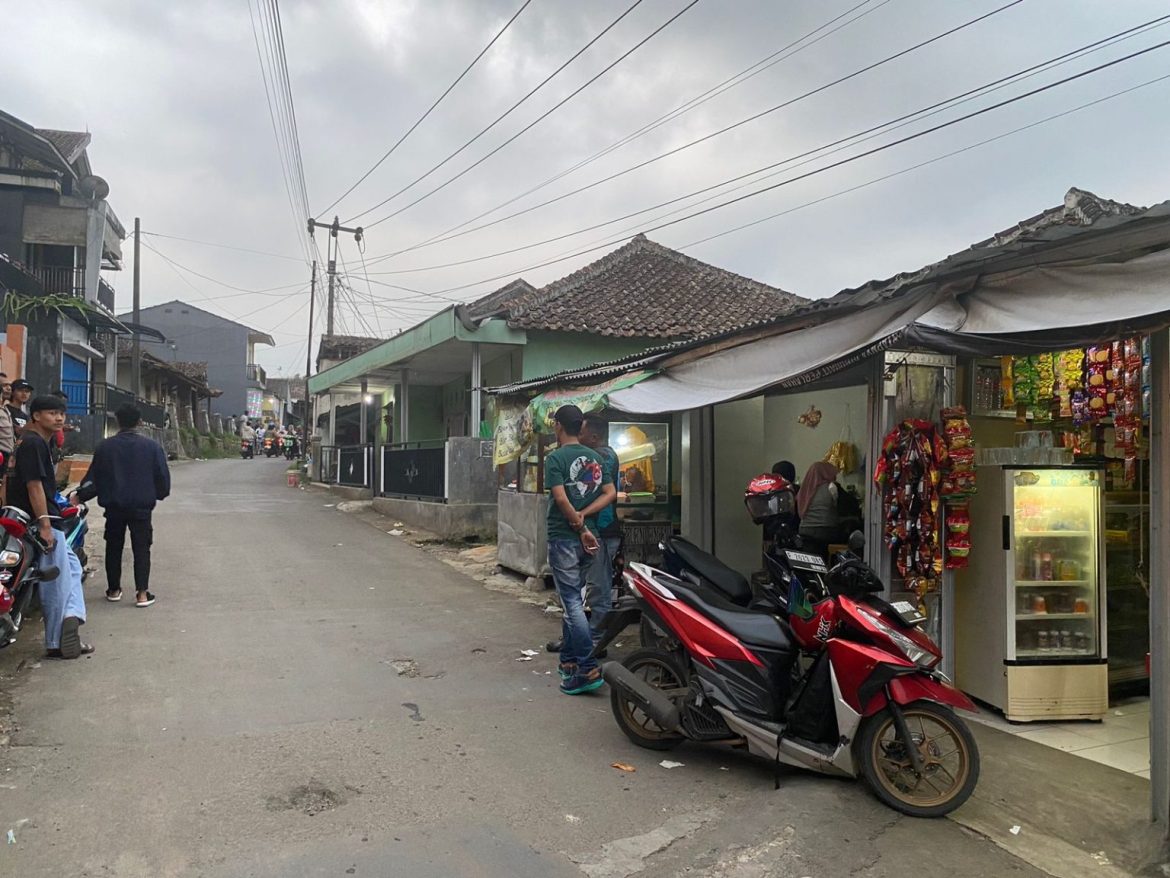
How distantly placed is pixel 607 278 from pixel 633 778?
12.7 m

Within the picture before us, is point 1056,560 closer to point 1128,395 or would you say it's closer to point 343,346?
point 1128,395

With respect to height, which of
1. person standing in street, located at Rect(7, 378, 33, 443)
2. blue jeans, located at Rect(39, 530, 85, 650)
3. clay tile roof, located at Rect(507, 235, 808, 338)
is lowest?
blue jeans, located at Rect(39, 530, 85, 650)

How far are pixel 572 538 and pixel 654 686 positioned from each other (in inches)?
44.4

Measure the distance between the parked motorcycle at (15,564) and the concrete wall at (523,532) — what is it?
4.48 meters

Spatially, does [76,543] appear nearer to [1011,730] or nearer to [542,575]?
[542,575]

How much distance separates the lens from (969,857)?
3215 millimetres

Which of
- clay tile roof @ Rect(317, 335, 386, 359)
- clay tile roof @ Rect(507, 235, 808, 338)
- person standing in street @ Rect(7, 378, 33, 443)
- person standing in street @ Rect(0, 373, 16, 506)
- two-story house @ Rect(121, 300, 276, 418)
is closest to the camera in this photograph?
person standing in street @ Rect(0, 373, 16, 506)

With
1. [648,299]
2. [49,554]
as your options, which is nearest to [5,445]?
[49,554]

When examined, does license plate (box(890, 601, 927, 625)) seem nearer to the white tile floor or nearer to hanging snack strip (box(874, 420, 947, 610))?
hanging snack strip (box(874, 420, 947, 610))

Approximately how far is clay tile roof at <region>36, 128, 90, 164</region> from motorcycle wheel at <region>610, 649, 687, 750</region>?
25754 millimetres

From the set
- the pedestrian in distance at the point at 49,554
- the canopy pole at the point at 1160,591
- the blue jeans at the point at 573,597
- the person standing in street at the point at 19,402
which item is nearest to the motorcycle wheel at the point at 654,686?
the blue jeans at the point at 573,597

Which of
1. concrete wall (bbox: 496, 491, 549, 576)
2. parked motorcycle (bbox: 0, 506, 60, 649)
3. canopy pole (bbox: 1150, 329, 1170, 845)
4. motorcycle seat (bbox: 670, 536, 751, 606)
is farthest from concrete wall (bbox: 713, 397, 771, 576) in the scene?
parked motorcycle (bbox: 0, 506, 60, 649)

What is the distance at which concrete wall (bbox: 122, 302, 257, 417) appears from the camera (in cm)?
4844

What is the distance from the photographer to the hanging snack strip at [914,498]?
190 inches
